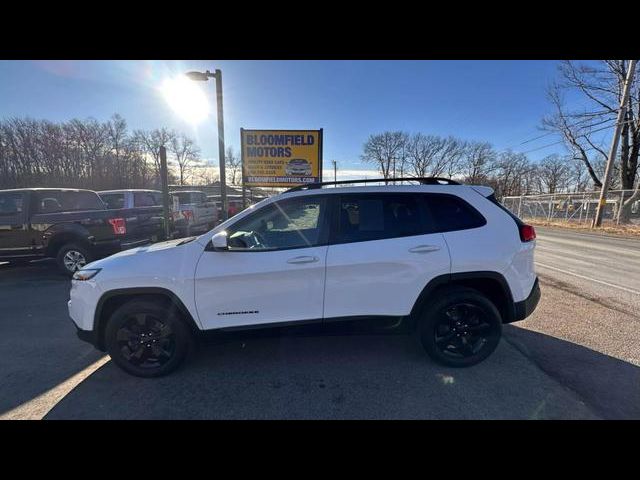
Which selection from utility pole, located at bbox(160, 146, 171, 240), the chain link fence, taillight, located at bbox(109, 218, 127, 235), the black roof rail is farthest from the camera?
the chain link fence

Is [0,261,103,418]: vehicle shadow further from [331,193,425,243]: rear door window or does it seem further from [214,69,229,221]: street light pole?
[214,69,229,221]: street light pole

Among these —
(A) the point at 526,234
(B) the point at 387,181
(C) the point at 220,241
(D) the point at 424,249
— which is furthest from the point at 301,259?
(A) the point at 526,234

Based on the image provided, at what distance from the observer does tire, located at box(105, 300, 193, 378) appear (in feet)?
8.75

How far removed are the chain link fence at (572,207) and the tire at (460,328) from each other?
74.8 feet

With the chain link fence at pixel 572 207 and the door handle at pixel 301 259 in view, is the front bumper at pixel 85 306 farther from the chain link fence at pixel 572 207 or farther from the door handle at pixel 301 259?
the chain link fence at pixel 572 207

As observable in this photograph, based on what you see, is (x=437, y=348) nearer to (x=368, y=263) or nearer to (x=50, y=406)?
(x=368, y=263)

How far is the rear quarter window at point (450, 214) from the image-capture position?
2789mm

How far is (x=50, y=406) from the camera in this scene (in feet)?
7.86

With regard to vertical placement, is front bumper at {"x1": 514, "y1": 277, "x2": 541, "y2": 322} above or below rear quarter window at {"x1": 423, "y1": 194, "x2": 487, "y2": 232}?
below

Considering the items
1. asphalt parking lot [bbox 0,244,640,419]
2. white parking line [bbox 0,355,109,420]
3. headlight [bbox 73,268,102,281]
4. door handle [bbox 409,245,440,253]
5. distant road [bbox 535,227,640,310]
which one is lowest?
white parking line [bbox 0,355,109,420]

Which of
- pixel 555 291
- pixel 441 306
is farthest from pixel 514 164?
pixel 441 306

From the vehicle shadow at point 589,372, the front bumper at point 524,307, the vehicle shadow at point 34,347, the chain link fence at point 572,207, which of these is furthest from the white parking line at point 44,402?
the chain link fence at point 572,207

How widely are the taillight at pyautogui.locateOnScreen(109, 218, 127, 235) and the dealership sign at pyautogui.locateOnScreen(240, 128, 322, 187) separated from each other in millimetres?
3990

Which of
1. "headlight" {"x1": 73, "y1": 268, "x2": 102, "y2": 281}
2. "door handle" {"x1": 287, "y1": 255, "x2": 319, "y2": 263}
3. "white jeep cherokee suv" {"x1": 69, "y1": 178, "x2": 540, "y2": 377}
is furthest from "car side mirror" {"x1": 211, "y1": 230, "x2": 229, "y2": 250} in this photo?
"headlight" {"x1": 73, "y1": 268, "x2": 102, "y2": 281}
